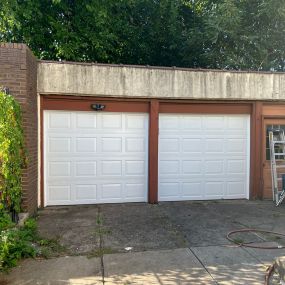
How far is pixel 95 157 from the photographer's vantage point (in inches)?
315

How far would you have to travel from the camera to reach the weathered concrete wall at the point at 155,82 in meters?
7.47

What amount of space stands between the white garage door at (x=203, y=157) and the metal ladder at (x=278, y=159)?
2.10 ft

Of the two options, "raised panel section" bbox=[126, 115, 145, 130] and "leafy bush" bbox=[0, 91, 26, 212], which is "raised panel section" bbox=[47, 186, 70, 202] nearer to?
"leafy bush" bbox=[0, 91, 26, 212]

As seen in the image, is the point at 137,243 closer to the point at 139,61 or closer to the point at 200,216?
the point at 200,216

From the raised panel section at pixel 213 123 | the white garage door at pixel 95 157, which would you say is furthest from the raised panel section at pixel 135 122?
the raised panel section at pixel 213 123

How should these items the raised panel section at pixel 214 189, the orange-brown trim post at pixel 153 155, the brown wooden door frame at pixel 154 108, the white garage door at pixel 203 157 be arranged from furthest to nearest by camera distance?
the raised panel section at pixel 214 189 → the white garage door at pixel 203 157 → the orange-brown trim post at pixel 153 155 → the brown wooden door frame at pixel 154 108

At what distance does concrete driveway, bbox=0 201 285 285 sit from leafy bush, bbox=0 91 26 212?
0.92 m

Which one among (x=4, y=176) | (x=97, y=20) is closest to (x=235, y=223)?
(x=4, y=176)

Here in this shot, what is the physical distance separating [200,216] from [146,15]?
956 centimetres

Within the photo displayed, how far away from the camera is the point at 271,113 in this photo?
28.6 feet

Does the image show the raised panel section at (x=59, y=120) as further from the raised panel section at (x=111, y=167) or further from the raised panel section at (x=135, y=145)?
the raised panel section at (x=135, y=145)

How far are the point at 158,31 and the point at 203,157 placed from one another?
700cm

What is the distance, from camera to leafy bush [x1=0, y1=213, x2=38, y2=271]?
434cm

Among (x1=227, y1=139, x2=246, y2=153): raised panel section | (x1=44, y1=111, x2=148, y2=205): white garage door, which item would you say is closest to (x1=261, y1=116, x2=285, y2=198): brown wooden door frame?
(x1=227, y1=139, x2=246, y2=153): raised panel section
